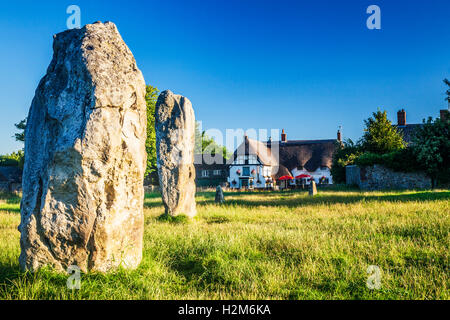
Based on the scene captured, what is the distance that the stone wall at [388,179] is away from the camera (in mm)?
20453

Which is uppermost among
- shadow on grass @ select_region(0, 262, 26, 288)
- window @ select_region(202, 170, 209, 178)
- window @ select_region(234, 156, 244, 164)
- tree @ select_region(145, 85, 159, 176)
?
tree @ select_region(145, 85, 159, 176)

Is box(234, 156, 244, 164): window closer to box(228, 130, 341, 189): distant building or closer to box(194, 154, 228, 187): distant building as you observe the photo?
box(228, 130, 341, 189): distant building

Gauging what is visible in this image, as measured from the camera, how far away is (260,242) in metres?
5.71

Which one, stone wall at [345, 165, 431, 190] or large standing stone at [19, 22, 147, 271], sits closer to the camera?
large standing stone at [19, 22, 147, 271]

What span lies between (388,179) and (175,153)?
18.2 metres

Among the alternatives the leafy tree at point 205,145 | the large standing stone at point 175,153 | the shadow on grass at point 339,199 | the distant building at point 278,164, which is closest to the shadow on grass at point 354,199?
the shadow on grass at point 339,199

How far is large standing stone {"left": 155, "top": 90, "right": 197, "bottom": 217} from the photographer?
31.2ft

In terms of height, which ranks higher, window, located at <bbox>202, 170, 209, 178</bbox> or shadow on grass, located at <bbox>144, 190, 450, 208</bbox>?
window, located at <bbox>202, 170, 209, 178</bbox>

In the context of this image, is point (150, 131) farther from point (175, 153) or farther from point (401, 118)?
point (401, 118)

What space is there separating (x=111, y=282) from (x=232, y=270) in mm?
1647

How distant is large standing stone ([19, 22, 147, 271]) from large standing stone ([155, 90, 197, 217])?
5148 mm

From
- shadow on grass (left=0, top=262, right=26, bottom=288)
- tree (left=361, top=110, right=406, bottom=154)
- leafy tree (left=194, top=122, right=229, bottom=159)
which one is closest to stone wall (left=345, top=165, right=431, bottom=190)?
tree (left=361, top=110, right=406, bottom=154)
